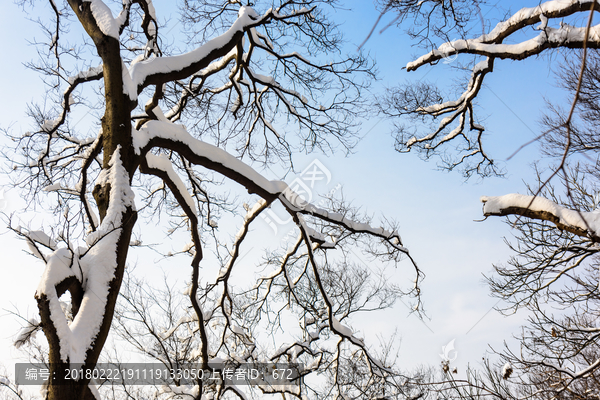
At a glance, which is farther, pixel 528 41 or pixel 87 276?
pixel 528 41

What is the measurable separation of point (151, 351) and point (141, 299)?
1.12 meters

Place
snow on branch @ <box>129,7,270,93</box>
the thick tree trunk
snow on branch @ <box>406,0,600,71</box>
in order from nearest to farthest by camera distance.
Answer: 1. the thick tree trunk
2. snow on branch @ <box>406,0,600,71</box>
3. snow on branch @ <box>129,7,270,93</box>

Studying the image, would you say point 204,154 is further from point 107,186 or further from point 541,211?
Result: point 541,211

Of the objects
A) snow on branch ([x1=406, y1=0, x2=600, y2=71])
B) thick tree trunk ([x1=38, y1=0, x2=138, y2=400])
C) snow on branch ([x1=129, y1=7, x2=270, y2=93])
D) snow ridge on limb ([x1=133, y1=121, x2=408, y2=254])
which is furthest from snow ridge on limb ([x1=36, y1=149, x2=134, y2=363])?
snow on branch ([x1=406, y1=0, x2=600, y2=71])

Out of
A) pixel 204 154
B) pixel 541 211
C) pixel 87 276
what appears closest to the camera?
pixel 87 276

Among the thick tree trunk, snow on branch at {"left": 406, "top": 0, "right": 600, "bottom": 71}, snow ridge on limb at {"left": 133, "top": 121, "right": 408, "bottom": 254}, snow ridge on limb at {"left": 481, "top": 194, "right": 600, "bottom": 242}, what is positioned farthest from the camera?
snow ridge on limb at {"left": 133, "top": 121, "right": 408, "bottom": 254}

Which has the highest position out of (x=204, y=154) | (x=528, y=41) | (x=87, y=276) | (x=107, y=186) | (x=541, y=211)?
(x=528, y=41)

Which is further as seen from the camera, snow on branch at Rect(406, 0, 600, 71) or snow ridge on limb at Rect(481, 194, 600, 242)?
snow on branch at Rect(406, 0, 600, 71)

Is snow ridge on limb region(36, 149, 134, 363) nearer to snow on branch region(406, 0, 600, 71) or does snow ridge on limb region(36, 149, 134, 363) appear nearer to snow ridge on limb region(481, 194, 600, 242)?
snow ridge on limb region(481, 194, 600, 242)

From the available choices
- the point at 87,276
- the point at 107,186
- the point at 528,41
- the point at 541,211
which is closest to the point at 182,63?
the point at 107,186

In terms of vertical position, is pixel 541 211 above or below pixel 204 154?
below

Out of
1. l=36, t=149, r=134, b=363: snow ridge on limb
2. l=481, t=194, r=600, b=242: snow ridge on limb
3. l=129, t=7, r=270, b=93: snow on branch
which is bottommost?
l=36, t=149, r=134, b=363: snow ridge on limb

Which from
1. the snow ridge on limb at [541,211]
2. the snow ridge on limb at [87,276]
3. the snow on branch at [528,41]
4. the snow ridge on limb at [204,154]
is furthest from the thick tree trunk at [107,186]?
the snow on branch at [528,41]

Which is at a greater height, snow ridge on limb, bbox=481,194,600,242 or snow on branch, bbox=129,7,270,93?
snow on branch, bbox=129,7,270,93
